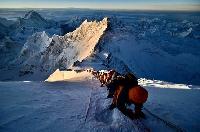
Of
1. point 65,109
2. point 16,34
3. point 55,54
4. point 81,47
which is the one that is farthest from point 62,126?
point 16,34

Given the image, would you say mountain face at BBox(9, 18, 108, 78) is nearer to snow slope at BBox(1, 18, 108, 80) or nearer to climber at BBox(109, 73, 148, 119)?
snow slope at BBox(1, 18, 108, 80)

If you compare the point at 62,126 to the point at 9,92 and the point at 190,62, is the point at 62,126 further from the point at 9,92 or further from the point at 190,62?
the point at 190,62

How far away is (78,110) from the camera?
8.74 meters

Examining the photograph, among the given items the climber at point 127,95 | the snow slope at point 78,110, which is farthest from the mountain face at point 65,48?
the climber at point 127,95

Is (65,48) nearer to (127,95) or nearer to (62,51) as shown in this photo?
(62,51)

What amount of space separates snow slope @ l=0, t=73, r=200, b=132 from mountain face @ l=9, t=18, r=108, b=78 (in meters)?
44.0

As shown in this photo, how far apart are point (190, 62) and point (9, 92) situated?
117 m

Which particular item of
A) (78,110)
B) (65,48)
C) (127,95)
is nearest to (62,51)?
(65,48)

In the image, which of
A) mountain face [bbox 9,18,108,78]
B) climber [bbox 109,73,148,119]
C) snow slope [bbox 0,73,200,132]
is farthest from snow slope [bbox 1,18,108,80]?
climber [bbox 109,73,148,119]

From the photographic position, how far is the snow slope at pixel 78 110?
25.0 ft

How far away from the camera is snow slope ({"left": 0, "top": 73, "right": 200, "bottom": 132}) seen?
7621 mm

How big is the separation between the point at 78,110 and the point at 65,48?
67.0 meters

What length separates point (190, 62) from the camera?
120062 mm

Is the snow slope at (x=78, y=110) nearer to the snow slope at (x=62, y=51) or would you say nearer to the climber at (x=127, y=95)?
the climber at (x=127, y=95)
